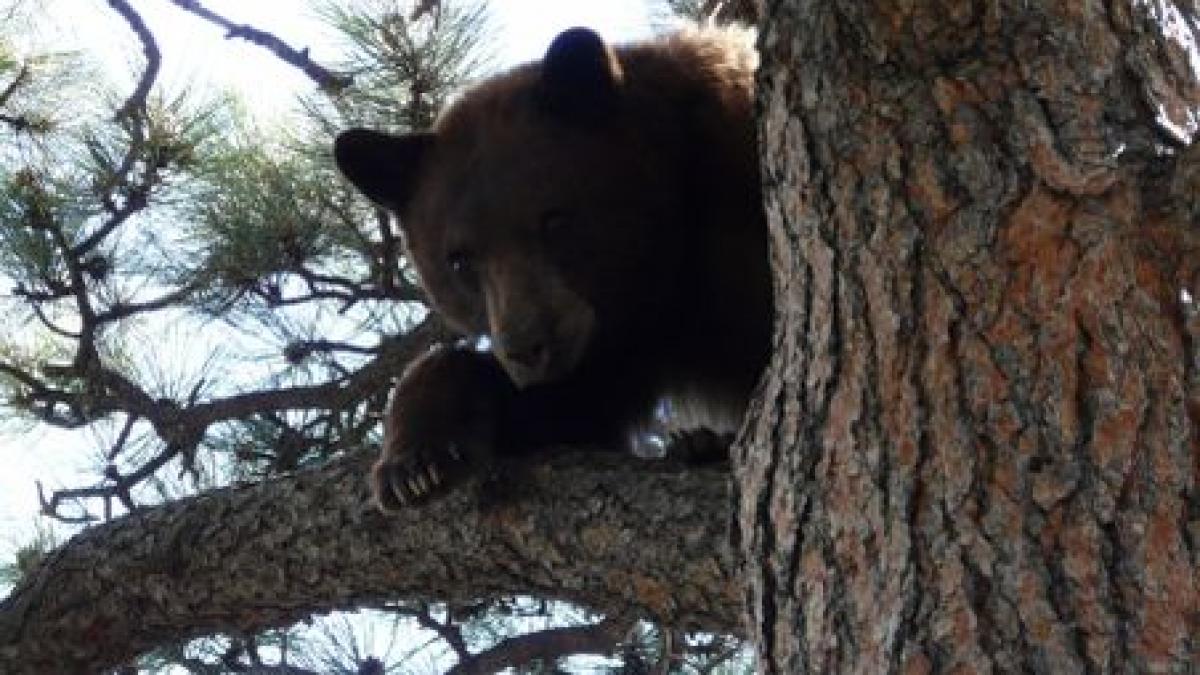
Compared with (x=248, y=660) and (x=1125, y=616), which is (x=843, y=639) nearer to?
(x=1125, y=616)

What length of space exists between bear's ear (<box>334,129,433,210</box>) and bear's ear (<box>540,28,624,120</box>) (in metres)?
0.35

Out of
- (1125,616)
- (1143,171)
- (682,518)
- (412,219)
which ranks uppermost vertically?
(412,219)

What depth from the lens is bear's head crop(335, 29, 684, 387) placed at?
3.92 m

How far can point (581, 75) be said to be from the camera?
4090 mm

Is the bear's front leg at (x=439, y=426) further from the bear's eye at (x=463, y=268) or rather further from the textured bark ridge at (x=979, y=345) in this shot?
the textured bark ridge at (x=979, y=345)

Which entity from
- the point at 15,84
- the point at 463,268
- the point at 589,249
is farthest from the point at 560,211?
the point at 15,84

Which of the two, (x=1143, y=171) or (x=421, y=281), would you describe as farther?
(x=421, y=281)

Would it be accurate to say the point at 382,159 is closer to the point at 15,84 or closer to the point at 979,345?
the point at 15,84

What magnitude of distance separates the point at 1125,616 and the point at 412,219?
8.50ft

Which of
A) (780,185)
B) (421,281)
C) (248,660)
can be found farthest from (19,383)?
(780,185)

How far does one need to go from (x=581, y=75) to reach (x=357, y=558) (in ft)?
3.51

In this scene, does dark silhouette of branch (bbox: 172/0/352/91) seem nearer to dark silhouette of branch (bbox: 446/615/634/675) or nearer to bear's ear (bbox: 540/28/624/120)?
bear's ear (bbox: 540/28/624/120)

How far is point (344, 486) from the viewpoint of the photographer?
378 cm

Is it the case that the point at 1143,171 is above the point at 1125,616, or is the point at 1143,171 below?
above
